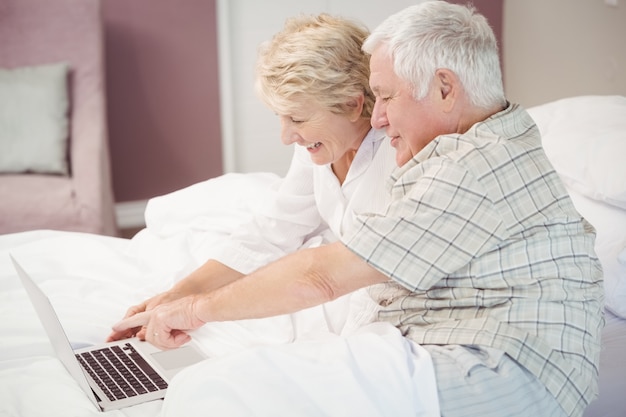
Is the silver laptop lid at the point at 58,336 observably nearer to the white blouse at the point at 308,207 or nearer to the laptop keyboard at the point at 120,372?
the laptop keyboard at the point at 120,372

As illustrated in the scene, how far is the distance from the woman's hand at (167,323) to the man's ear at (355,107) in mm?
492

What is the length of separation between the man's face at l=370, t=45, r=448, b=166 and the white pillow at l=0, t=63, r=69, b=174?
92.4 inches

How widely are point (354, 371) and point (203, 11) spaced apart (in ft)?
10.3

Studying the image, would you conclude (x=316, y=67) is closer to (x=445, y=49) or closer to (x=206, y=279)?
(x=445, y=49)

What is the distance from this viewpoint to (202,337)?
1835 mm

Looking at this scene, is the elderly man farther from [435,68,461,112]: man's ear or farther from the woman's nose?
the woman's nose

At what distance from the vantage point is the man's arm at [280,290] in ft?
4.85

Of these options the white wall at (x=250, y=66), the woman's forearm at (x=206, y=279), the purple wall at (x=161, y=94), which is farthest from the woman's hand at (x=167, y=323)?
the white wall at (x=250, y=66)

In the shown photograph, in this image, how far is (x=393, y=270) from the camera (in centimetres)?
144

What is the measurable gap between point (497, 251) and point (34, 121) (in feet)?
8.83

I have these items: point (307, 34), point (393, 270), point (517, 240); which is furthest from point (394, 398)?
point (307, 34)

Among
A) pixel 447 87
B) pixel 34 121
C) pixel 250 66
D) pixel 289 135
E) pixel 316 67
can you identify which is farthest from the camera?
pixel 250 66

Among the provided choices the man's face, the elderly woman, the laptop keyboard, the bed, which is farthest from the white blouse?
the laptop keyboard

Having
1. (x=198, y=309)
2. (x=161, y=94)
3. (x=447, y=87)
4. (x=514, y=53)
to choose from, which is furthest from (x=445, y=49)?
(x=161, y=94)
